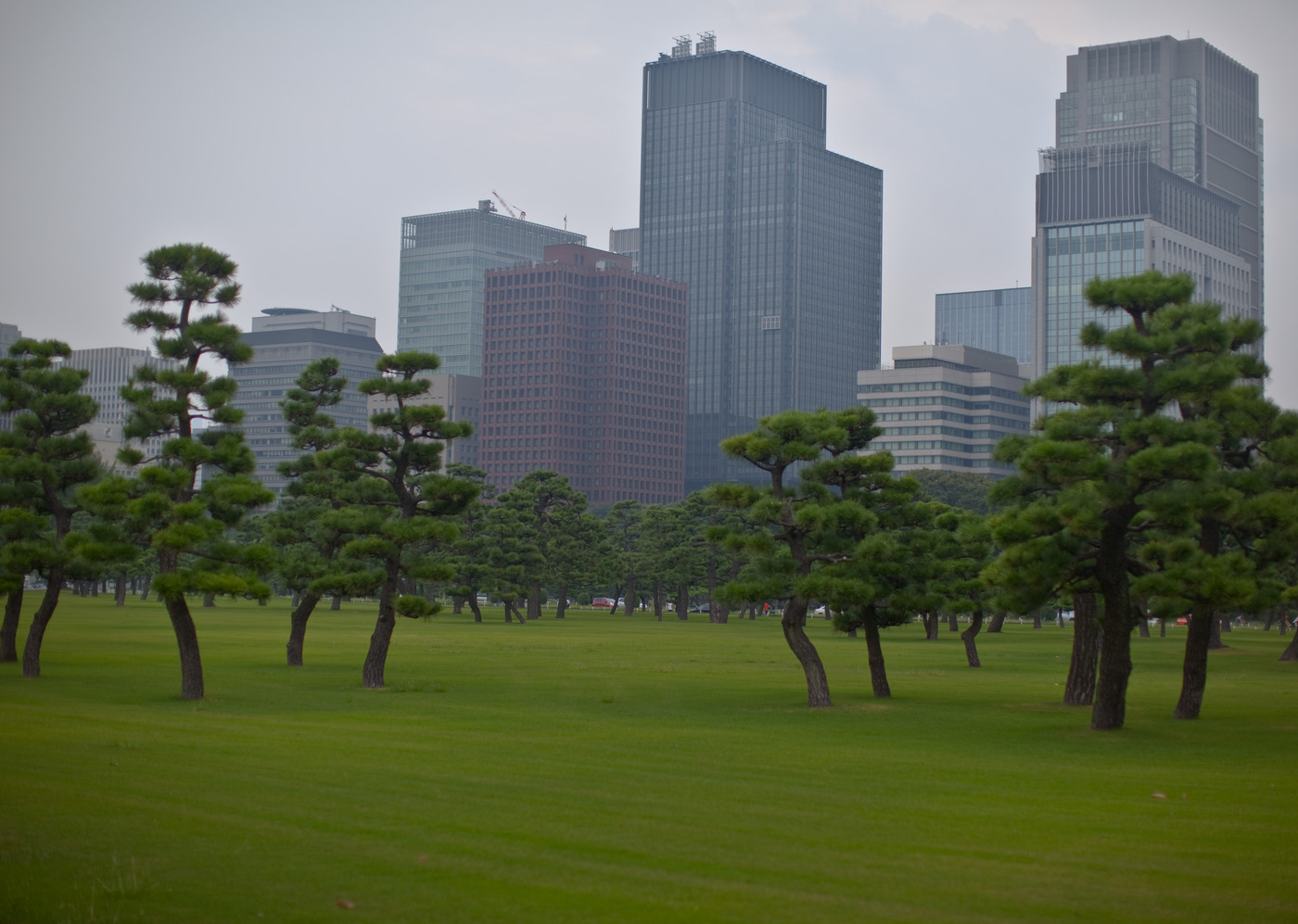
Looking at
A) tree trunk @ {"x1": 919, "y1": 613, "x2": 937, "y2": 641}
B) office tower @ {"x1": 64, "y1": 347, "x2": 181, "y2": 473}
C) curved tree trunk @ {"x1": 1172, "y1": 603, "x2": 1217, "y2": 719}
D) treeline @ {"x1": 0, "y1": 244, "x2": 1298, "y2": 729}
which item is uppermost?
office tower @ {"x1": 64, "y1": 347, "x2": 181, "y2": 473}

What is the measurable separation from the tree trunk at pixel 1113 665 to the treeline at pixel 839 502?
5cm

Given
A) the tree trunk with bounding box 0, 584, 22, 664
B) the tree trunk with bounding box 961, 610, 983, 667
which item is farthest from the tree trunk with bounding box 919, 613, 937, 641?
the tree trunk with bounding box 0, 584, 22, 664

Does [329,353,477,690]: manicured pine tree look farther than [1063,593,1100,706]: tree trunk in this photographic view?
Yes

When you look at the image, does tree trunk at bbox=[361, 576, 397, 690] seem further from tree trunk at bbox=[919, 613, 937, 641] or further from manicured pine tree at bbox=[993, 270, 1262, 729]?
tree trunk at bbox=[919, 613, 937, 641]

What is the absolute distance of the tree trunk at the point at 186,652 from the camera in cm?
2938

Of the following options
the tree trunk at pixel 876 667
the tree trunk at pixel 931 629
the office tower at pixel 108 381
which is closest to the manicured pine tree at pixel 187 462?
the tree trunk at pixel 876 667

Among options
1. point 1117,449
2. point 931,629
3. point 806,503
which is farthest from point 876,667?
point 931,629

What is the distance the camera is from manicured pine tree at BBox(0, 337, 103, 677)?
33.9 m

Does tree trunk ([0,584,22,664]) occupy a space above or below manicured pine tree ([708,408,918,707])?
below

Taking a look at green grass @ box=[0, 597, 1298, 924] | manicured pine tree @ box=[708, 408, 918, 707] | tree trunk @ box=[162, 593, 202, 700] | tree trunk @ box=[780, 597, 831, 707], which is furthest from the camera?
tree trunk @ box=[780, 597, 831, 707]

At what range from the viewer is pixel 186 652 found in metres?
29.5

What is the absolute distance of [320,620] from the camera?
79250 mm

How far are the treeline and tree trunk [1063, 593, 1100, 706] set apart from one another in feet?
0.22

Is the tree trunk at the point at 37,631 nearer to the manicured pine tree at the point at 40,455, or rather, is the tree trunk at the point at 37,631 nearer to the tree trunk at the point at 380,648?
the manicured pine tree at the point at 40,455
